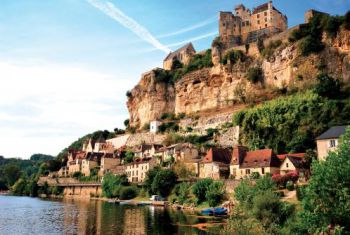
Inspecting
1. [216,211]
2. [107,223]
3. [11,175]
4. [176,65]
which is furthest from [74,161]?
[216,211]

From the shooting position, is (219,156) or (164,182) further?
(164,182)

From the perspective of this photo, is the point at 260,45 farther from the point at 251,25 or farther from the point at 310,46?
the point at 251,25

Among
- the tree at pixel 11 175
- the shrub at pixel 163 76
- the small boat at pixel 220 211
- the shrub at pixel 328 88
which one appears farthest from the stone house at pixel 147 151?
the tree at pixel 11 175

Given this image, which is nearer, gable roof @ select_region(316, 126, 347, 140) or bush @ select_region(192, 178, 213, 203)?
gable roof @ select_region(316, 126, 347, 140)

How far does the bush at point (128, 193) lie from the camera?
69938 mm

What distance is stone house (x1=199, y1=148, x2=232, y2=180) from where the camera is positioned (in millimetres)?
58000

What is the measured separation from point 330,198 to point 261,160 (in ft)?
101

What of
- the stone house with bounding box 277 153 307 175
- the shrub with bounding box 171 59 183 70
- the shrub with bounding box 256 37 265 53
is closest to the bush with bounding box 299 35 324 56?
the shrub with bounding box 256 37 265 53

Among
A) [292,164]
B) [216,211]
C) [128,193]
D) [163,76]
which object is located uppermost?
[163,76]

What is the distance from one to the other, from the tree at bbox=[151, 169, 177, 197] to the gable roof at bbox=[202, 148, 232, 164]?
5900mm

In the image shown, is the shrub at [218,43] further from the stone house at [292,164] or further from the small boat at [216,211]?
the small boat at [216,211]

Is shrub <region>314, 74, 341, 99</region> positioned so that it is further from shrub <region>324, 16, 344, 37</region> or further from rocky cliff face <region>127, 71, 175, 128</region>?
rocky cliff face <region>127, 71, 175, 128</region>

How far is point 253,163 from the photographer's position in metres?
53.5

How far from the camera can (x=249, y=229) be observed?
29.2m
